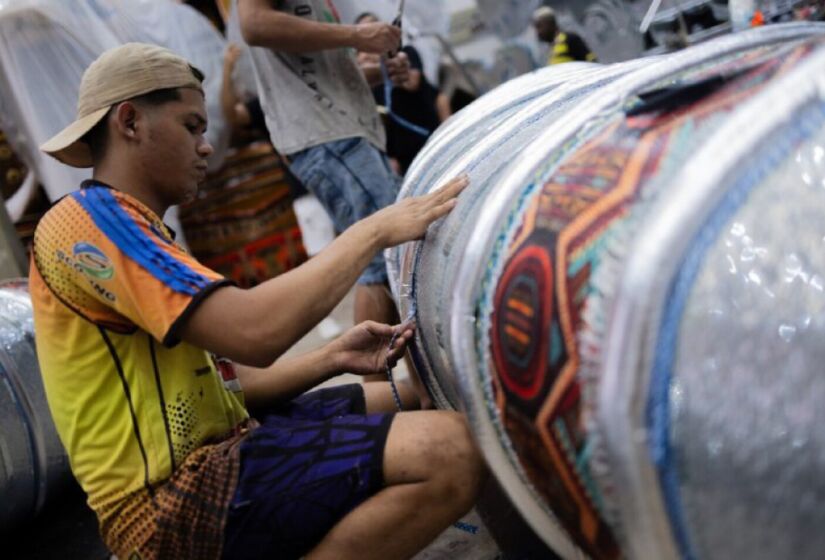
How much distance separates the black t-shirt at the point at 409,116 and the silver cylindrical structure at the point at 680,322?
282 cm

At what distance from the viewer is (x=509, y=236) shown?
1100 millimetres

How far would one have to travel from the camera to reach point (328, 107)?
251 centimetres

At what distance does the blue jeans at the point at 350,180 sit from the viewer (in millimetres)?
2422

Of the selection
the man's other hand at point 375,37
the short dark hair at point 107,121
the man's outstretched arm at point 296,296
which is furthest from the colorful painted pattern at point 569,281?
the man's other hand at point 375,37

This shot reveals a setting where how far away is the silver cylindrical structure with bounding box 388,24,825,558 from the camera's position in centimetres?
83

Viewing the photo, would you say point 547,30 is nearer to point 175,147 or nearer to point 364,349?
point 364,349

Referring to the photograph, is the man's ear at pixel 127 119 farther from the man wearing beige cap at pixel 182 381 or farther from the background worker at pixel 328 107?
the background worker at pixel 328 107

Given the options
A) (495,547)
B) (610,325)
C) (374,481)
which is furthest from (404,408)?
(610,325)

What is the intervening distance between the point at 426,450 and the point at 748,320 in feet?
2.12

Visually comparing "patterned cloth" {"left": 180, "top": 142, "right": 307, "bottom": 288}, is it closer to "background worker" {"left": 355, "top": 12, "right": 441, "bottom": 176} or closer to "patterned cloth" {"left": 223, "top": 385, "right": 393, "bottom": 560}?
"background worker" {"left": 355, "top": 12, "right": 441, "bottom": 176}

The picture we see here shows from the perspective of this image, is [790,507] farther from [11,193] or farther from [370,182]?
[11,193]

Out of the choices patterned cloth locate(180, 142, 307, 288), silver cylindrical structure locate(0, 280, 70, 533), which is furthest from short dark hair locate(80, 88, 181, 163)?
patterned cloth locate(180, 142, 307, 288)

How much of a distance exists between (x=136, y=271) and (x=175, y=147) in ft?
0.99

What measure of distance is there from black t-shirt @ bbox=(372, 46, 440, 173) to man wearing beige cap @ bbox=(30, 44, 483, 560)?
2370 millimetres
